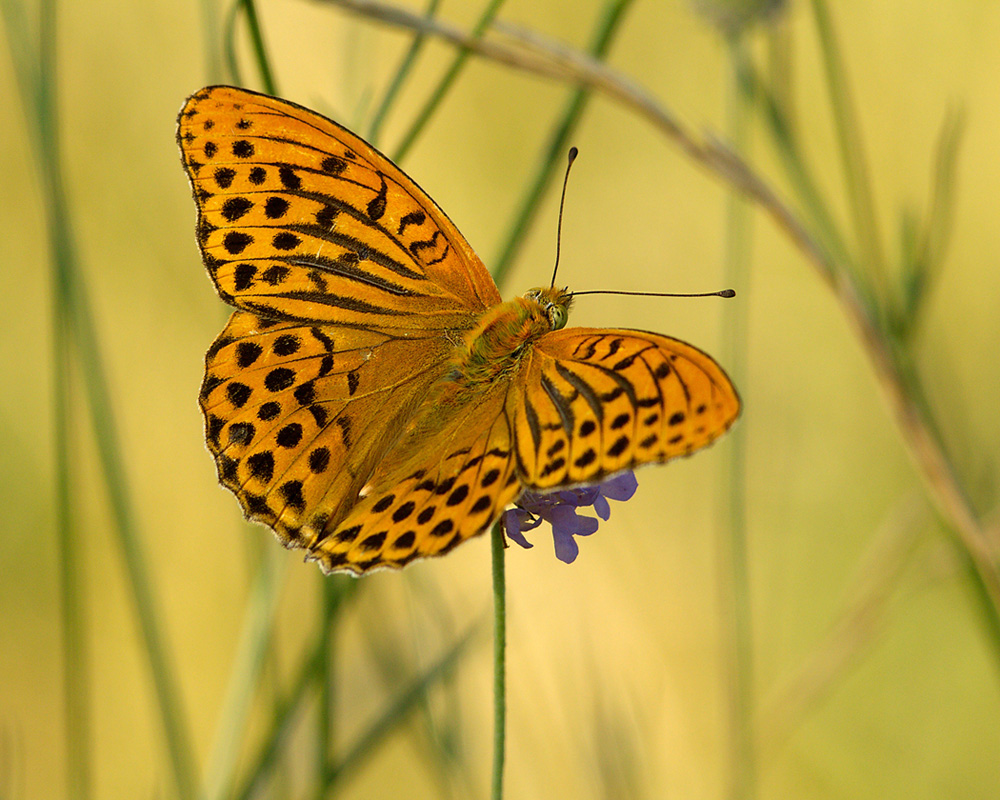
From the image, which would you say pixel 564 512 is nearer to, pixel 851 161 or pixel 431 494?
pixel 431 494

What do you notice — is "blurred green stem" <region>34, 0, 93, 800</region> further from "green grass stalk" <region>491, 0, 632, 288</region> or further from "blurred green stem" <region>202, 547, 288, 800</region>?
"green grass stalk" <region>491, 0, 632, 288</region>

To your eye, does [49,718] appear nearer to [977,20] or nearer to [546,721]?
[546,721]

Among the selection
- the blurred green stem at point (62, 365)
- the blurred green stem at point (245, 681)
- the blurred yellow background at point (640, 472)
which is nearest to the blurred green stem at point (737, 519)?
the blurred yellow background at point (640, 472)

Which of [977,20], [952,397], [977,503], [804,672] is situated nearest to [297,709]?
[804,672]

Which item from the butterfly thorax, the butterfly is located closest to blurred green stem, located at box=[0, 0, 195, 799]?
the butterfly

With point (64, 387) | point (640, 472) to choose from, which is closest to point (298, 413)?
point (64, 387)
